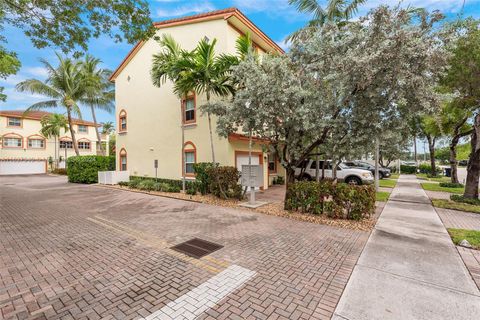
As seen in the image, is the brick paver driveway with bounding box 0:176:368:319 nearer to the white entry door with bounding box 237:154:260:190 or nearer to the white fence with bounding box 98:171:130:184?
the white entry door with bounding box 237:154:260:190

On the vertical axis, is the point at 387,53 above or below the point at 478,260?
above

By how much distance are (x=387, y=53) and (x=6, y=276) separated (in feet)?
29.9

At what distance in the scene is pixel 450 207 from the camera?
9.02m

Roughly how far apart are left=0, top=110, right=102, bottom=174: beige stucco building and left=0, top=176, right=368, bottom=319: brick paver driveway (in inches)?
1295

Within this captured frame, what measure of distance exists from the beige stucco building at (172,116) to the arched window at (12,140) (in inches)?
934

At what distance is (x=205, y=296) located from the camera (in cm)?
325

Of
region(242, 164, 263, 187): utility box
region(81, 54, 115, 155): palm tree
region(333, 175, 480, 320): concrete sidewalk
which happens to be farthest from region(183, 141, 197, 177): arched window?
region(81, 54, 115, 155): palm tree

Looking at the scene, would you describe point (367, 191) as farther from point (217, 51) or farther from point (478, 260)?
point (217, 51)

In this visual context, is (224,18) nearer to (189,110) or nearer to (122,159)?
(189,110)

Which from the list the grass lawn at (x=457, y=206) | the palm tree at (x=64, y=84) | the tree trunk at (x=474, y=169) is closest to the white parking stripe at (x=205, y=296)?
the grass lawn at (x=457, y=206)

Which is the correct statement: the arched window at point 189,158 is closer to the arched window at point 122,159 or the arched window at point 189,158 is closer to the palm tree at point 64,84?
the arched window at point 122,159

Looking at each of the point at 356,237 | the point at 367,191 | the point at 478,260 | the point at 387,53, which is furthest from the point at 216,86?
the point at 478,260

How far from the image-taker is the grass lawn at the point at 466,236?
5271mm

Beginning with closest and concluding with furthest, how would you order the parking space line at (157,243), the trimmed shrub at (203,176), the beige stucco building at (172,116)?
the parking space line at (157,243), the trimmed shrub at (203,176), the beige stucco building at (172,116)
